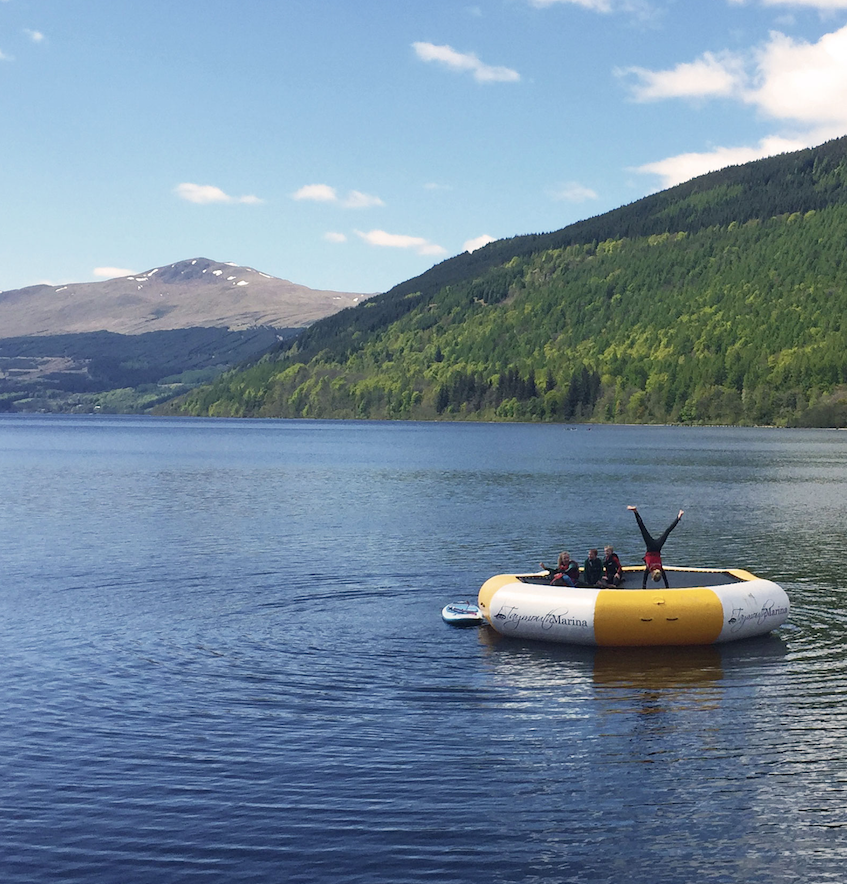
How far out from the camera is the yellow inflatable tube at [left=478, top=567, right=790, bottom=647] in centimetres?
2780

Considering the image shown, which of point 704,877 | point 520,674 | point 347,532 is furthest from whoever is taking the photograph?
point 347,532

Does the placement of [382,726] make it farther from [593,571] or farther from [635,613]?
[593,571]

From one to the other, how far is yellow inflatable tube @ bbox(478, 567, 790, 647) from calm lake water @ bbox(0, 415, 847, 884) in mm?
529

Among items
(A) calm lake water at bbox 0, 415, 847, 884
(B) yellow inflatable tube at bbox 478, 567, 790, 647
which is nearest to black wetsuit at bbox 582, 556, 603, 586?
(B) yellow inflatable tube at bbox 478, 567, 790, 647

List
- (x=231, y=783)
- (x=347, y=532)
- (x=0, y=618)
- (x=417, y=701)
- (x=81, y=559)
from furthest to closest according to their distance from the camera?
(x=347, y=532), (x=81, y=559), (x=0, y=618), (x=417, y=701), (x=231, y=783)

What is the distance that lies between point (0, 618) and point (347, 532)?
24.2 metres

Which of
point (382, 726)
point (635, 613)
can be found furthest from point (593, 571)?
point (382, 726)

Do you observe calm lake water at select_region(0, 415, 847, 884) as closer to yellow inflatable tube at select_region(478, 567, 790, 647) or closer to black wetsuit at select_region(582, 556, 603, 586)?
yellow inflatable tube at select_region(478, 567, 790, 647)

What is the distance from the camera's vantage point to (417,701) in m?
23.1

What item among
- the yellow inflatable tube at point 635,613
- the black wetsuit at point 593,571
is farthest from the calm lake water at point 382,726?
the black wetsuit at point 593,571

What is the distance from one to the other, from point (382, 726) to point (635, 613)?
946 cm

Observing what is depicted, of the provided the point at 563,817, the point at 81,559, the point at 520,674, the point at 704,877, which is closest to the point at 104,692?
the point at 520,674

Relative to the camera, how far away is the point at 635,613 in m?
27.7

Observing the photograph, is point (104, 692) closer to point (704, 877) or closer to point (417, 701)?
point (417, 701)
